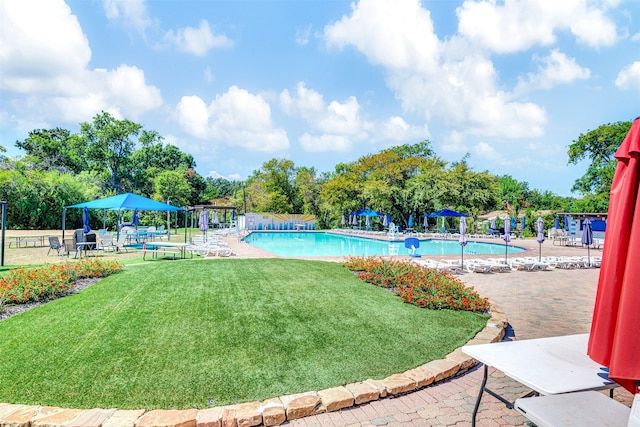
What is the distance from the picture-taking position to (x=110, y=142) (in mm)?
40469

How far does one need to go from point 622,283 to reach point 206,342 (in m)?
4.08

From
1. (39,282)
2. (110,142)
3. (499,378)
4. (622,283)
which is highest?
(110,142)

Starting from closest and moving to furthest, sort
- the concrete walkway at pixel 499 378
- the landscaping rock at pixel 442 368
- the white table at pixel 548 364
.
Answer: the white table at pixel 548 364
the concrete walkway at pixel 499 378
the landscaping rock at pixel 442 368

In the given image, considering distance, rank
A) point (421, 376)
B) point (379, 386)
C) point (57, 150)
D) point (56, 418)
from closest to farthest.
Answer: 1. point (56, 418)
2. point (379, 386)
3. point (421, 376)
4. point (57, 150)

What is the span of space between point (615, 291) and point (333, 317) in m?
4.04

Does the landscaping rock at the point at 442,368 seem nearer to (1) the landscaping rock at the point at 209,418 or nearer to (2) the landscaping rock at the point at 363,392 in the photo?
(2) the landscaping rock at the point at 363,392

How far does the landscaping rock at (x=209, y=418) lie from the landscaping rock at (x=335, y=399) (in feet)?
2.89

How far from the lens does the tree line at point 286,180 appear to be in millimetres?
25766

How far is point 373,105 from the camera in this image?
27469 millimetres

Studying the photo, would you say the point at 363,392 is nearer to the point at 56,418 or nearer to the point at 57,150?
the point at 56,418

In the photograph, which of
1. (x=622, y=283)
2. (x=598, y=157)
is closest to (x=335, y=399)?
(x=622, y=283)

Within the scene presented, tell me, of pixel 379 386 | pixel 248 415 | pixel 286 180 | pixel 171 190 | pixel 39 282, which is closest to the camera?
pixel 248 415

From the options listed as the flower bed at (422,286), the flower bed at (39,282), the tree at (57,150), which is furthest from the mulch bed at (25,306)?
the tree at (57,150)

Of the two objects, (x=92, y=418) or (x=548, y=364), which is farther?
(x=92, y=418)
